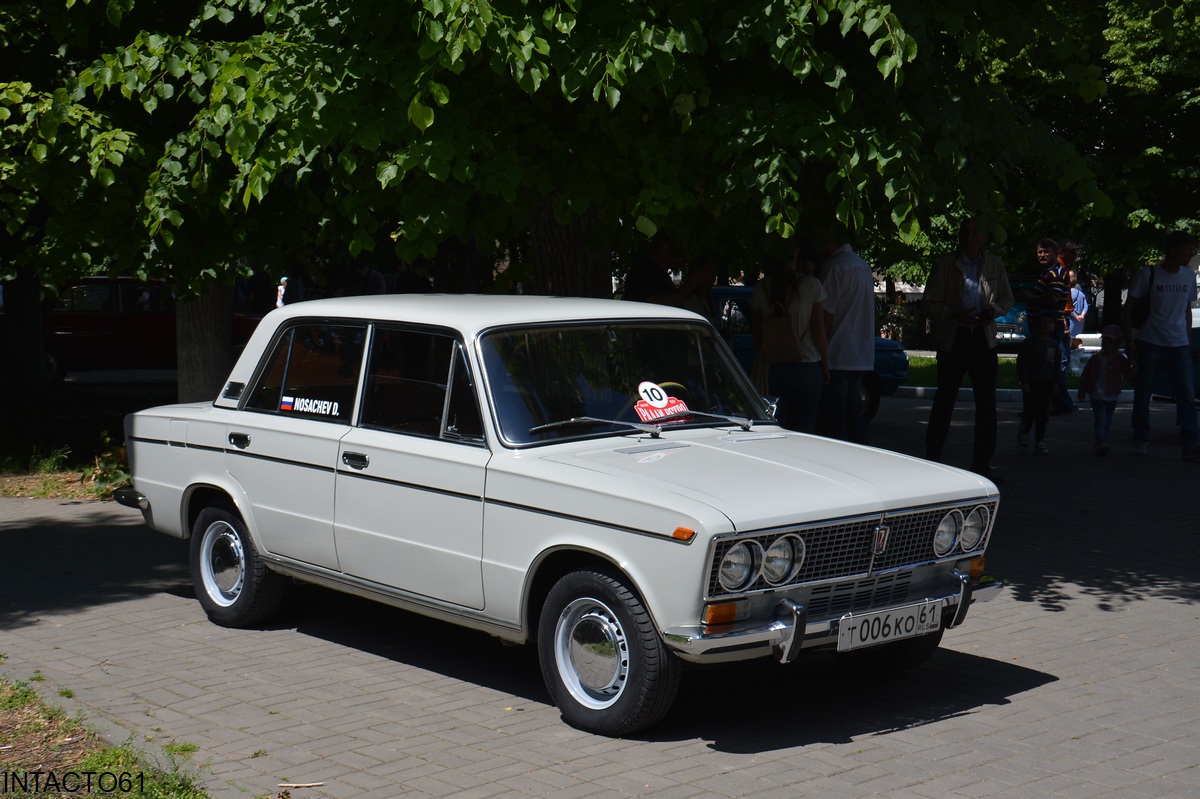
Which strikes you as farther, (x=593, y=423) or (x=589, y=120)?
(x=589, y=120)

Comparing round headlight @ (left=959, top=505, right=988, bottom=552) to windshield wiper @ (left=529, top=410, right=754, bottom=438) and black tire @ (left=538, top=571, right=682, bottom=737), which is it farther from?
black tire @ (left=538, top=571, right=682, bottom=737)

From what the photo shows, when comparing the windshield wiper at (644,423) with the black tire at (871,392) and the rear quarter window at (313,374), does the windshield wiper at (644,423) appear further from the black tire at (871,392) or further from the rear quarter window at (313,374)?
the black tire at (871,392)

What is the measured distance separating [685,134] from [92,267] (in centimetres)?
481

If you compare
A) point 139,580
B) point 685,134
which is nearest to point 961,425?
point 685,134

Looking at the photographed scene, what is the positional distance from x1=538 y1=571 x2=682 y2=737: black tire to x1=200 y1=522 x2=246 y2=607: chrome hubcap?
235cm

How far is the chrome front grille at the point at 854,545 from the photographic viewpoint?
5.40 m

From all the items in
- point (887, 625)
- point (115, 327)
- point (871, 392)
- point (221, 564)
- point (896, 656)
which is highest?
point (115, 327)

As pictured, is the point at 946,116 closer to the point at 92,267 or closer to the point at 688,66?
the point at 688,66

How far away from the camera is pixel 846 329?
1111cm

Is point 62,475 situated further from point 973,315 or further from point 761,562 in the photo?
point 761,562

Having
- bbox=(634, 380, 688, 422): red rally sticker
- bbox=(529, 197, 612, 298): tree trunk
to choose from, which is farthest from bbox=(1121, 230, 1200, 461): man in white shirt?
bbox=(634, 380, 688, 422): red rally sticker

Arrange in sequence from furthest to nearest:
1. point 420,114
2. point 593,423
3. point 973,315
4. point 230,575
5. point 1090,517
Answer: point 973,315
point 1090,517
point 420,114
point 230,575
point 593,423

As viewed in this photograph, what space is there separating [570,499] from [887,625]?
53.0 inches

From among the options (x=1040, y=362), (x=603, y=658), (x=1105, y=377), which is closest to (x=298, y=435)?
(x=603, y=658)
